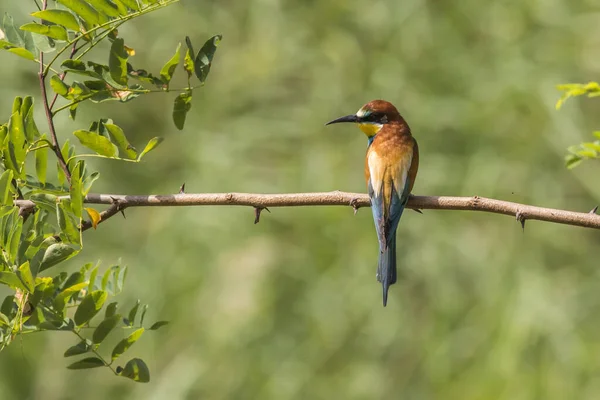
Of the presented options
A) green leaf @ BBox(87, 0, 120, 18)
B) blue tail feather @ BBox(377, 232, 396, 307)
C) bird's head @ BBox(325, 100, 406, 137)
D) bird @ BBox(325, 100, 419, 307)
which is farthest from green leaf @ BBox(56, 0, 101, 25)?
bird's head @ BBox(325, 100, 406, 137)

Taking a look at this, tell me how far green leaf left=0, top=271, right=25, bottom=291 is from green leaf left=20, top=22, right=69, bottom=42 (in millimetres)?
354

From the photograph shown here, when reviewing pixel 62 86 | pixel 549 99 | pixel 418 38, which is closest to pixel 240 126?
pixel 418 38

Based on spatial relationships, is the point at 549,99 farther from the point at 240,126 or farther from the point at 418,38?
the point at 240,126

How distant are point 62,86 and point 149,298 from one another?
277cm

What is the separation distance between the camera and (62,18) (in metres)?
1.44

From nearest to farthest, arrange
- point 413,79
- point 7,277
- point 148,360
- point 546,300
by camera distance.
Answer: point 7,277
point 546,300
point 148,360
point 413,79

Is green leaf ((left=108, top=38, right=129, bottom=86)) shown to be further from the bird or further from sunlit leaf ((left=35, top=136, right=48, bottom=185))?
the bird

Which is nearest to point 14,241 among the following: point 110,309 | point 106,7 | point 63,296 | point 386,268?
point 63,296

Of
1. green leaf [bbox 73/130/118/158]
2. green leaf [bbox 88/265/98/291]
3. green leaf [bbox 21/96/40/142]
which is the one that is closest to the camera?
green leaf [bbox 21/96/40/142]

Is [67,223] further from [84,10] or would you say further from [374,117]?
[374,117]

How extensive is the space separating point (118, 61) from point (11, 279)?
1.29ft

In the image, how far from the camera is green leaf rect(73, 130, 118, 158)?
1.52m

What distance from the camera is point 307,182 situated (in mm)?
4191

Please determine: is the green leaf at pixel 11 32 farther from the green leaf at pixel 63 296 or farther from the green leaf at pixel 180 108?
the green leaf at pixel 63 296
